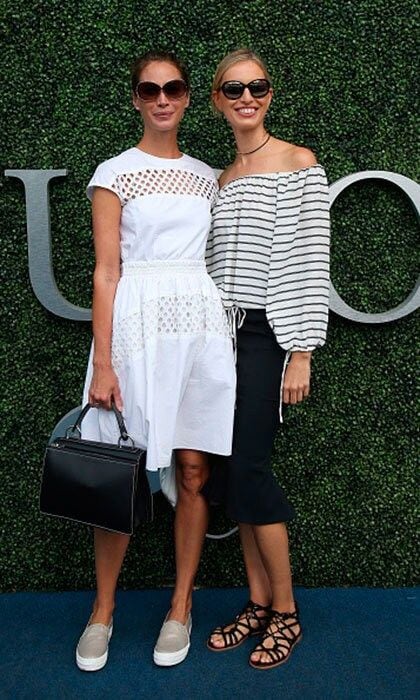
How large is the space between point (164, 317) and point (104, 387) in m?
0.26

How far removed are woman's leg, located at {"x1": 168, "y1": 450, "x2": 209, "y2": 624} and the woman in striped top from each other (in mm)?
101

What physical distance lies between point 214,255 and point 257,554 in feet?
3.26

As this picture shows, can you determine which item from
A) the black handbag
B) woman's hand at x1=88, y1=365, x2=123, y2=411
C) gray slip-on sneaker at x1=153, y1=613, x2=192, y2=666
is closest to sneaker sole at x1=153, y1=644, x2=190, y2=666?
gray slip-on sneaker at x1=153, y1=613, x2=192, y2=666

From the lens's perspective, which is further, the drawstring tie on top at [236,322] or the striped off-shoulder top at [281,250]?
the drawstring tie on top at [236,322]

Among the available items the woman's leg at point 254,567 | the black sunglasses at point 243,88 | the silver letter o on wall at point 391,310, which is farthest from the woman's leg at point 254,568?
the black sunglasses at point 243,88

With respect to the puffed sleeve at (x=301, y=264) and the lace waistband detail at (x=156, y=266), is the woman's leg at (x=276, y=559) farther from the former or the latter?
the lace waistband detail at (x=156, y=266)

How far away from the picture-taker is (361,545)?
2742mm

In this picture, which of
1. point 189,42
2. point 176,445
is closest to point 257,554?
point 176,445

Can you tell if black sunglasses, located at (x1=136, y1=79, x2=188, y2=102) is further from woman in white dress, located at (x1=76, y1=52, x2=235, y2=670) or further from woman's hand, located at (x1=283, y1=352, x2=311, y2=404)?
woman's hand, located at (x1=283, y1=352, x2=311, y2=404)

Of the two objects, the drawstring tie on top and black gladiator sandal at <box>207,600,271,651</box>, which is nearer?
the drawstring tie on top

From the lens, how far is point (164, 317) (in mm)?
2018

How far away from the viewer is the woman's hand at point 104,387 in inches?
79.4

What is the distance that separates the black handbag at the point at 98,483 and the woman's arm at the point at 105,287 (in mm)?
81

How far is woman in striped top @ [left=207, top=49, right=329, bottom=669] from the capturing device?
201 centimetres
